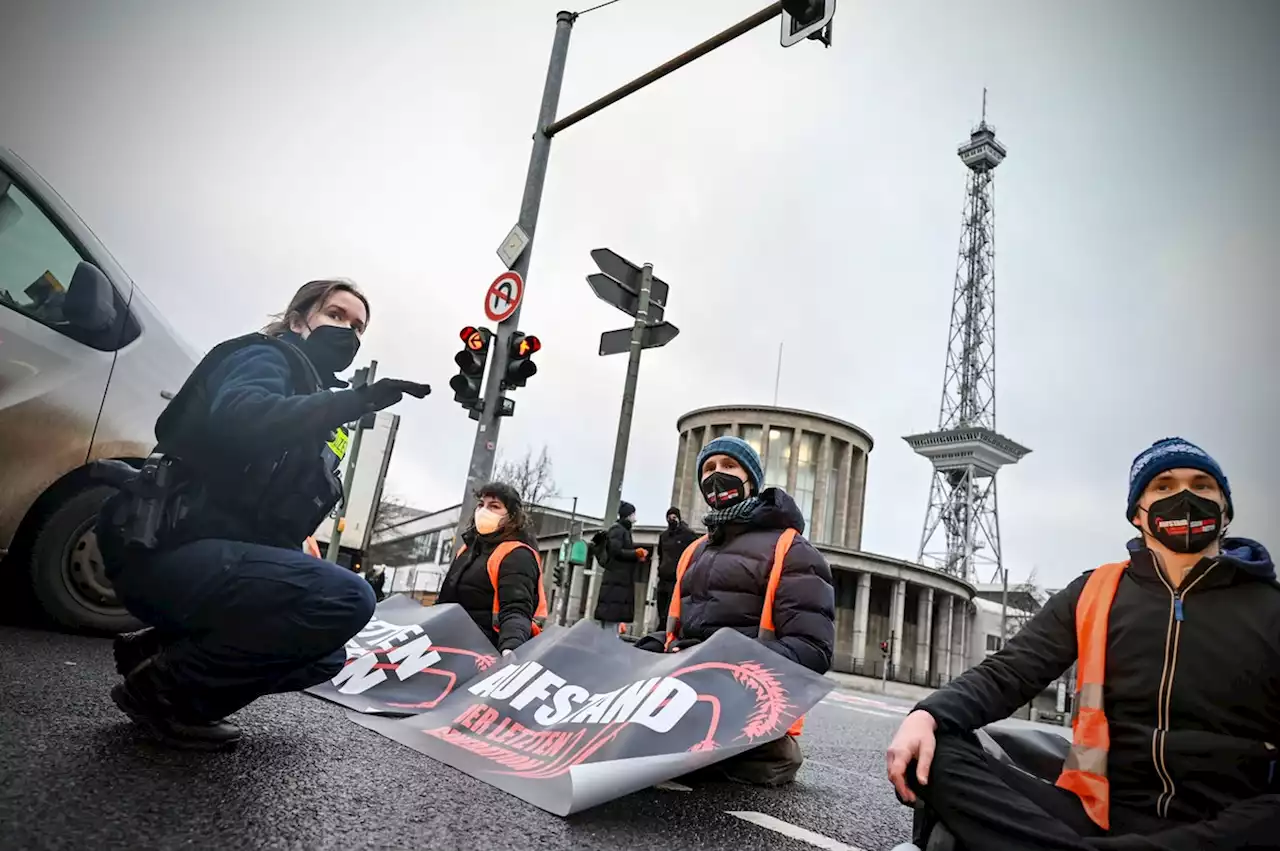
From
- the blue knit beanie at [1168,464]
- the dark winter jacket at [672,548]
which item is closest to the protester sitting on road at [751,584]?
the blue knit beanie at [1168,464]

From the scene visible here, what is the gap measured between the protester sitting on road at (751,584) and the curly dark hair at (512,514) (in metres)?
A: 1.34

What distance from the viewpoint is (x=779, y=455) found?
38.0 m

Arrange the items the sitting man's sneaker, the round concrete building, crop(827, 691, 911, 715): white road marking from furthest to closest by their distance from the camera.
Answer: the round concrete building, crop(827, 691, 911, 715): white road marking, the sitting man's sneaker

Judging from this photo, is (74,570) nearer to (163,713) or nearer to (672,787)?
(163,713)

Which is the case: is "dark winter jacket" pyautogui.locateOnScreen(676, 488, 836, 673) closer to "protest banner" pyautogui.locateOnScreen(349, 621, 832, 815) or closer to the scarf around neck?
the scarf around neck

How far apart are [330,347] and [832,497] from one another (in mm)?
37647

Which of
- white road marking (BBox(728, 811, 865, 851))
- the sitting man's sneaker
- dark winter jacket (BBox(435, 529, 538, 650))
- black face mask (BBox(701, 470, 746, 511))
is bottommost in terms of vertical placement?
white road marking (BBox(728, 811, 865, 851))

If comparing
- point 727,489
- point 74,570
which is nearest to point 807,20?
point 727,489

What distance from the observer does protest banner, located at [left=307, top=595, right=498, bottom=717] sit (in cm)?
408

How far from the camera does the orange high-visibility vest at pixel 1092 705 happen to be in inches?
78.0

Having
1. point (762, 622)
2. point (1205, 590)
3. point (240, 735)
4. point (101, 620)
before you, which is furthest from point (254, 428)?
point (101, 620)

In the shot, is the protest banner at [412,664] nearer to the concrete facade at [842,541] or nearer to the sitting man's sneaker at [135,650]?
the sitting man's sneaker at [135,650]

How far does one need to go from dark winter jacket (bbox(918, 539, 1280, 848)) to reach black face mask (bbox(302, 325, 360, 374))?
2.20m

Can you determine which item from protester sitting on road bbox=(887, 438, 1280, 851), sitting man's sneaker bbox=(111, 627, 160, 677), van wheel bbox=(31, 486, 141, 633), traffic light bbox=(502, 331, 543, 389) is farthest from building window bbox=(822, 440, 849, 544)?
sitting man's sneaker bbox=(111, 627, 160, 677)
